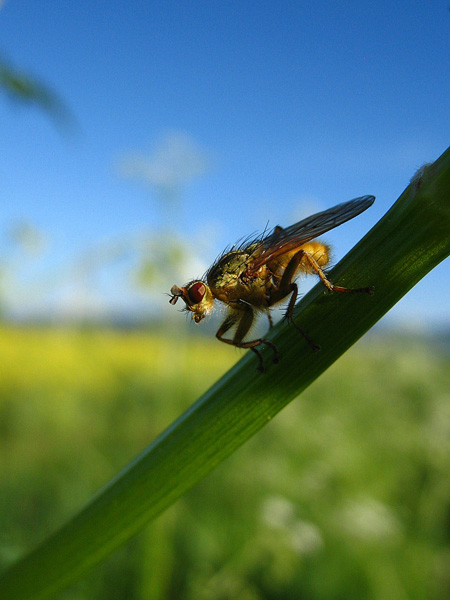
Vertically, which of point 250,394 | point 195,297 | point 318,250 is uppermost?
point 195,297

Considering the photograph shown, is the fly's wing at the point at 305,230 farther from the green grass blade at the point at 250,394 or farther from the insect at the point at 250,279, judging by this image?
the green grass blade at the point at 250,394

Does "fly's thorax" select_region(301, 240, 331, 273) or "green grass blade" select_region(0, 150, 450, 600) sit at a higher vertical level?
"fly's thorax" select_region(301, 240, 331, 273)

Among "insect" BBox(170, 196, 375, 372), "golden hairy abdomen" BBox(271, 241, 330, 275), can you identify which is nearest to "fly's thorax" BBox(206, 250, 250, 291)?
"insect" BBox(170, 196, 375, 372)

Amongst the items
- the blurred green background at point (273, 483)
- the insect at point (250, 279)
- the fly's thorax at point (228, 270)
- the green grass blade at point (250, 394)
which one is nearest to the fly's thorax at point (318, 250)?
the insect at point (250, 279)

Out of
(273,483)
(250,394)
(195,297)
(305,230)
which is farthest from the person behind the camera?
(273,483)

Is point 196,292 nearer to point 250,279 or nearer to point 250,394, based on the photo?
point 250,279

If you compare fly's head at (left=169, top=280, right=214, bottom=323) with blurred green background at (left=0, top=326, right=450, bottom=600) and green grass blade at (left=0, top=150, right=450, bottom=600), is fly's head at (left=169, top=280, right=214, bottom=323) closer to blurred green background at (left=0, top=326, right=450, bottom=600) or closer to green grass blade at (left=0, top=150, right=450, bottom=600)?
blurred green background at (left=0, top=326, right=450, bottom=600)

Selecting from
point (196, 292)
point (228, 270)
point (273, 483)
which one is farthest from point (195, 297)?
point (273, 483)
